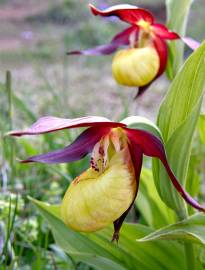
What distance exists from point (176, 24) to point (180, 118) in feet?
1.48

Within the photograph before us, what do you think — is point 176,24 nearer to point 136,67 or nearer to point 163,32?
point 163,32

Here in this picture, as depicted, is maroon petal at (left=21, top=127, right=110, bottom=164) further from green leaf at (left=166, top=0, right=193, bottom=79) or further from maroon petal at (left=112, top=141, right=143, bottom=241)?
green leaf at (left=166, top=0, right=193, bottom=79)

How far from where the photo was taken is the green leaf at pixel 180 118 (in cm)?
77

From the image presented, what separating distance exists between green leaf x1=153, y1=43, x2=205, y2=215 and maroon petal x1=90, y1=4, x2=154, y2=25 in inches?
9.1

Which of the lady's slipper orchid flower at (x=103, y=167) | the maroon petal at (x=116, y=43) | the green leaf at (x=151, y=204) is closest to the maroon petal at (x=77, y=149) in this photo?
the lady's slipper orchid flower at (x=103, y=167)

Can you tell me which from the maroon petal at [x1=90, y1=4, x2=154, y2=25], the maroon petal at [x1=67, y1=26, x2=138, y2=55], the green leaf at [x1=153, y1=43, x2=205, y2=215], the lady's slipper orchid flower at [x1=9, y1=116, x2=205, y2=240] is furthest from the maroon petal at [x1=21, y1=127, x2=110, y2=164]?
the maroon petal at [x1=67, y1=26, x2=138, y2=55]

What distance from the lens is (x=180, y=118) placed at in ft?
2.68

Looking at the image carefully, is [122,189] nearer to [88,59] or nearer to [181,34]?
[181,34]

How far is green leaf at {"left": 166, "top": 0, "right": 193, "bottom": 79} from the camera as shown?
117 centimetres

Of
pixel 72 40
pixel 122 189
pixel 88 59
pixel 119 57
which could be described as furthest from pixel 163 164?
pixel 72 40

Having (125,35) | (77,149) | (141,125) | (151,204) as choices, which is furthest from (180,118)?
(125,35)

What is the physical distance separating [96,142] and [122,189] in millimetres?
108

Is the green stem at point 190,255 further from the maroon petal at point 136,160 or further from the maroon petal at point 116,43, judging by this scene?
the maroon petal at point 116,43

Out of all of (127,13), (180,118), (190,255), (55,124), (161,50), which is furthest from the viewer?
(161,50)
